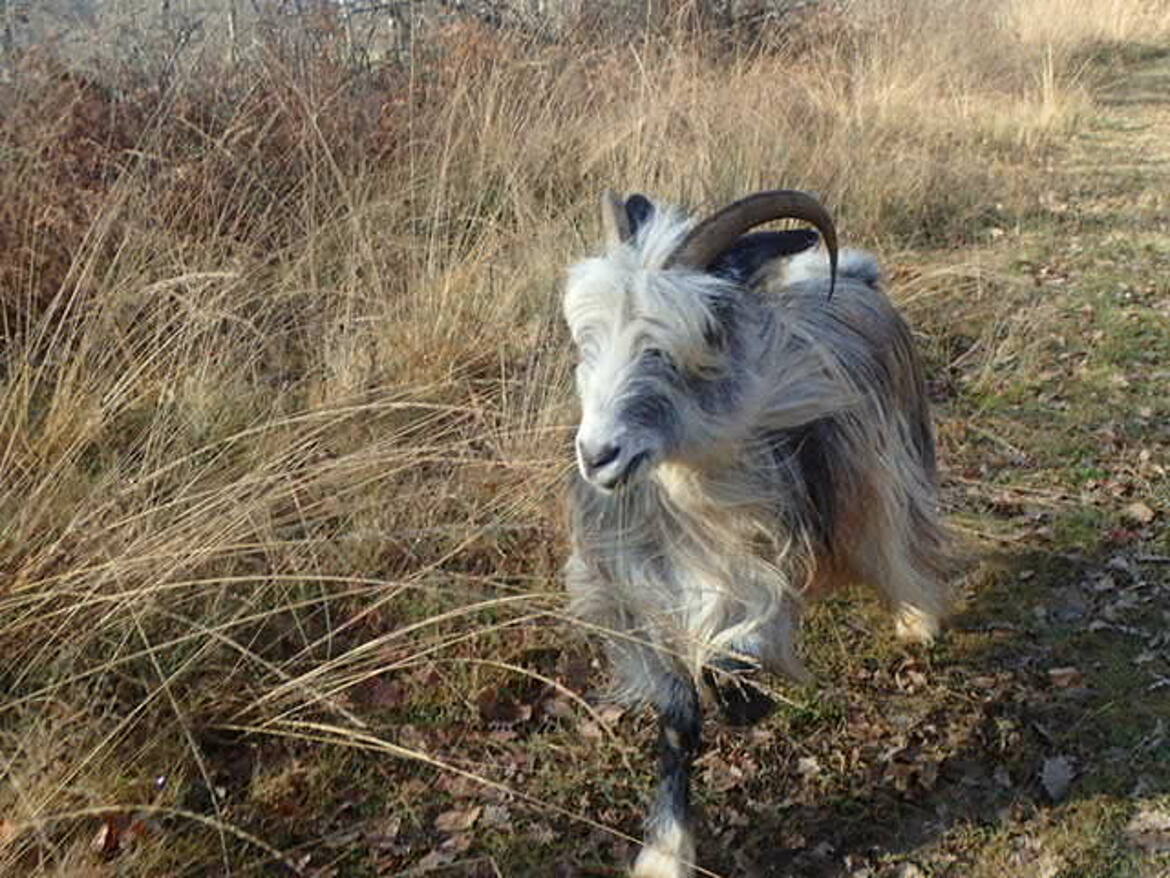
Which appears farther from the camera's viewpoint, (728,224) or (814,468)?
(814,468)

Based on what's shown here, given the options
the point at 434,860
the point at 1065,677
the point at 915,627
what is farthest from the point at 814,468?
the point at 434,860

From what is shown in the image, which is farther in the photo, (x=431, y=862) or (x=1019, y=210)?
(x=1019, y=210)

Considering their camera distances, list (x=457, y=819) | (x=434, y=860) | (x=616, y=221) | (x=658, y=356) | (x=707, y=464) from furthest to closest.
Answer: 1. (x=457, y=819)
2. (x=434, y=860)
3. (x=616, y=221)
4. (x=707, y=464)
5. (x=658, y=356)

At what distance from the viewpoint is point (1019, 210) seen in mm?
7848

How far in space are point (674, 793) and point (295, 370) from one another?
2413mm

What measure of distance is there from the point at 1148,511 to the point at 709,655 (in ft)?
7.67

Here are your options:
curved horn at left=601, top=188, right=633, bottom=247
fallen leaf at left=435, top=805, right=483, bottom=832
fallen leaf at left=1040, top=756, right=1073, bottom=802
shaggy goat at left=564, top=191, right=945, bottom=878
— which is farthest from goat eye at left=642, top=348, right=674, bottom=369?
fallen leaf at left=1040, top=756, right=1073, bottom=802

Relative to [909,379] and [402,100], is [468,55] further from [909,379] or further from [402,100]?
[909,379]

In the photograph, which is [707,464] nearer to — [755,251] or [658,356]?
[658,356]

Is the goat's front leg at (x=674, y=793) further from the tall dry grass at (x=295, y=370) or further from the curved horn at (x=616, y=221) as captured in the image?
the curved horn at (x=616, y=221)

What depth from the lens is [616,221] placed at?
2.58m

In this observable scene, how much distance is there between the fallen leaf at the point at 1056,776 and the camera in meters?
2.82

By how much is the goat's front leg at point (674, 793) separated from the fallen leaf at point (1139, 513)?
222cm

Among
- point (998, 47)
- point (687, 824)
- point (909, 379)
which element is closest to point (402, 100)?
point (909, 379)
